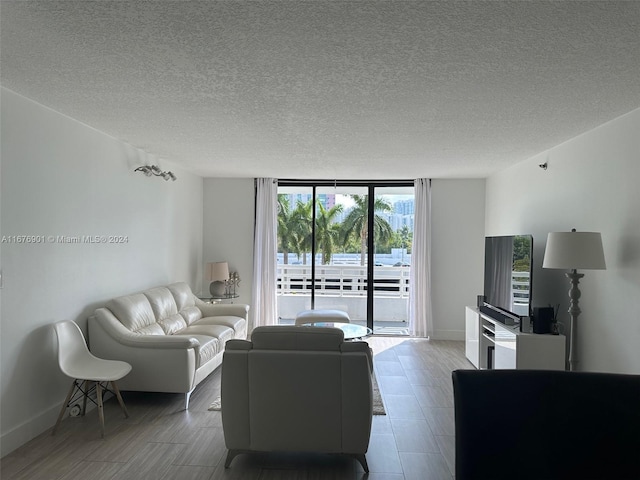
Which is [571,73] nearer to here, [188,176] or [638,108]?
[638,108]

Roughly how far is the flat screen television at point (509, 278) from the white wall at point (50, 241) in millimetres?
4098

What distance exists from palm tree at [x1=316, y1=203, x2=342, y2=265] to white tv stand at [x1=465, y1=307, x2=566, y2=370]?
3.06 metres

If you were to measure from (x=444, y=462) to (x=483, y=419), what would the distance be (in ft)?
6.03

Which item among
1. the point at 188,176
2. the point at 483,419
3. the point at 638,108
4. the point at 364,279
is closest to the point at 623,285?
the point at 638,108

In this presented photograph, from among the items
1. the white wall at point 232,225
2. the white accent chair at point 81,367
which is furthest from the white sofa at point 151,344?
the white wall at point 232,225

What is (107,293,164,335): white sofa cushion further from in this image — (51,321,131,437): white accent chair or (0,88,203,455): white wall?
(51,321,131,437): white accent chair

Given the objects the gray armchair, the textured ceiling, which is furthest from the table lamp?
the gray armchair

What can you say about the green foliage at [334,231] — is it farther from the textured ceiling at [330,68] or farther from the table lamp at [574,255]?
the table lamp at [574,255]

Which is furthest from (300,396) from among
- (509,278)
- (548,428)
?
(509,278)

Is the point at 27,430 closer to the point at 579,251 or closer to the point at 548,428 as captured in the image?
the point at 548,428

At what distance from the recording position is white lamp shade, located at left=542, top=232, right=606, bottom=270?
3131mm

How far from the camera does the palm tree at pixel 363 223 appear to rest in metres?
6.71

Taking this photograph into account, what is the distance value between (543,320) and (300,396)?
250 centimetres

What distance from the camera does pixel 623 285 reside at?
313cm
